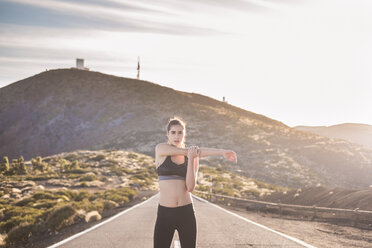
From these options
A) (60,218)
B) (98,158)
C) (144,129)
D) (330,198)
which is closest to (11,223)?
(60,218)

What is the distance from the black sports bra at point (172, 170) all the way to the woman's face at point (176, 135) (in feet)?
0.64

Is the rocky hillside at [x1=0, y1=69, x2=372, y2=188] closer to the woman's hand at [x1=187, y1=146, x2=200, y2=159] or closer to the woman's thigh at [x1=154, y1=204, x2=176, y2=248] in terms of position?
the woman's thigh at [x1=154, y1=204, x2=176, y2=248]

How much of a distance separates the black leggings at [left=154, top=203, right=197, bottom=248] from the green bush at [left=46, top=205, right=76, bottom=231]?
411 inches

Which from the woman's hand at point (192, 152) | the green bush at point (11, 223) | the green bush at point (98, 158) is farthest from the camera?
the green bush at point (98, 158)

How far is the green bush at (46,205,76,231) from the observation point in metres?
13.4

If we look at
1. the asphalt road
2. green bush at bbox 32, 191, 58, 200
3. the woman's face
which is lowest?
green bush at bbox 32, 191, 58, 200

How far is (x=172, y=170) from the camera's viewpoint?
393 centimetres

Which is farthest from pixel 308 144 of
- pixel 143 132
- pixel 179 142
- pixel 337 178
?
pixel 179 142

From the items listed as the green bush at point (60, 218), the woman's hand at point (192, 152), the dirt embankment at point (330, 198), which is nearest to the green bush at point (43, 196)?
the green bush at point (60, 218)

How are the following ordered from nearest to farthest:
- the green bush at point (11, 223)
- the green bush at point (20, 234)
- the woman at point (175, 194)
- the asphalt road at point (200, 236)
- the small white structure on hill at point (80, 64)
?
the woman at point (175, 194) → the asphalt road at point (200, 236) → the green bush at point (20, 234) → the green bush at point (11, 223) → the small white structure on hill at point (80, 64)

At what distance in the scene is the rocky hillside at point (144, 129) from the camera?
82438 mm

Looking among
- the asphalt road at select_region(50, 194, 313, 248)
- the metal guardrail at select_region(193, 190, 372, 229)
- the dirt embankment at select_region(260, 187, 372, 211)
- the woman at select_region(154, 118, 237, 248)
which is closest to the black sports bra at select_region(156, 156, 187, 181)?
the woman at select_region(154, 118, 237, 248)

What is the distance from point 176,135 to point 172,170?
391mm

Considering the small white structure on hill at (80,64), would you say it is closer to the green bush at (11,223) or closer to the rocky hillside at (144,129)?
the rocky hillside at (144,129)
